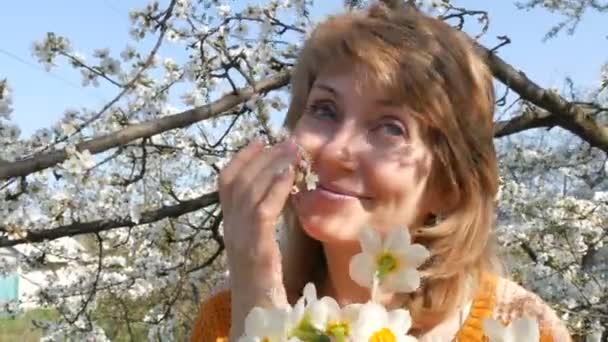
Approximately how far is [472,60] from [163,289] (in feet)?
11.4

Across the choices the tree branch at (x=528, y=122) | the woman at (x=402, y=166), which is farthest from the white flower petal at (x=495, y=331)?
the tree branch at (x=528, y=122)

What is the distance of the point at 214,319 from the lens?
149cm

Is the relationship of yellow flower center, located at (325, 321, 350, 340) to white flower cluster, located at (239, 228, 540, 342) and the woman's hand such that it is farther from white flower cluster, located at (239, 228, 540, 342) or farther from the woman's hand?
the woman's hand

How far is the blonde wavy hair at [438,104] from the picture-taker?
129 centimetres

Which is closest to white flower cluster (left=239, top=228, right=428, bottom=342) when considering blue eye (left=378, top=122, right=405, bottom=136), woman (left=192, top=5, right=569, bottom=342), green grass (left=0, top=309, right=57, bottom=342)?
woman (left=192, top=5, right=569, bottom=342)

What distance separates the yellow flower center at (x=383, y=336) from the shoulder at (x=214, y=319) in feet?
2.64

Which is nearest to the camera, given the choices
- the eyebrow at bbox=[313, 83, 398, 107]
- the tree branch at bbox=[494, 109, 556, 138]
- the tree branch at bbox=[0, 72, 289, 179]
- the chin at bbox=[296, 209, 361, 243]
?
the chin at bbox=[296, 209, 361, 243]

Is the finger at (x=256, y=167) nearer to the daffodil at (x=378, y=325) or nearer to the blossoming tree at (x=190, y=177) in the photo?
the daffodil at (x=378, y=325)

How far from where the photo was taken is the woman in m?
1.17

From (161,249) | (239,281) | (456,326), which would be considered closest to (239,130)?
(161,249)

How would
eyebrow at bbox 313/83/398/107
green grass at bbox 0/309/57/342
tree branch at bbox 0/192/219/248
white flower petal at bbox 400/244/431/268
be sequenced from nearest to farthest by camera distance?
white flower petal at bbox 400/244/431/268 < eyebrow at bbox 313/83/398/107 < tree branch at bbox 0/192/219/248 < green grass at bbox 0/309/57/342

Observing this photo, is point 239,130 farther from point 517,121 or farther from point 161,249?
point 517,121

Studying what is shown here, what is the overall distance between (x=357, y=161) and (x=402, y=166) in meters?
0.08

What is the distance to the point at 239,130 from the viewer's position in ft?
13.3
